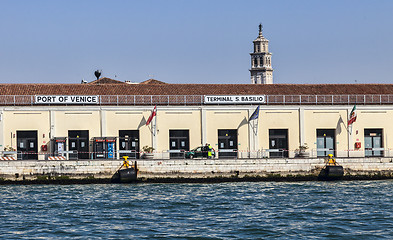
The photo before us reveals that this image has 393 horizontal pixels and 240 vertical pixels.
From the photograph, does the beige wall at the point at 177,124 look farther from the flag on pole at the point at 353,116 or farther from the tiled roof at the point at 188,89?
the flag on pole at the point at 353,116

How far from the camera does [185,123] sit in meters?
65.5

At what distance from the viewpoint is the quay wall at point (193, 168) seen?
5528 cm

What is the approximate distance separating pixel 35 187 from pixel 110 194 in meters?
7.68

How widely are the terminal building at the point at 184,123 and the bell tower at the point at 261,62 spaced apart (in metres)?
104

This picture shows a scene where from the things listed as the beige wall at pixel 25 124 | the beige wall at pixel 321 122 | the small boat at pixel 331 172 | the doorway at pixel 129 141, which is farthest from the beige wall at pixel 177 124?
the small boat at pixel 331 172

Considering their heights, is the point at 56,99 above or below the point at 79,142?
above

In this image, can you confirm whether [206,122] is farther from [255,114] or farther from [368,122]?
[368,122]

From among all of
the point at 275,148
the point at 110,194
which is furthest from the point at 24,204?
the point at 275,148

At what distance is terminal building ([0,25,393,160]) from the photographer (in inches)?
2510

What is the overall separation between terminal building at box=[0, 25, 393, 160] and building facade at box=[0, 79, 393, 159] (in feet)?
0.28

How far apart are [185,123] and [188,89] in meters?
6.14

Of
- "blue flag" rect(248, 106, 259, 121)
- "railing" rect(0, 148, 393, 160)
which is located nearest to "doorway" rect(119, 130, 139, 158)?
"railing" rect(0, 148, 393, 160)

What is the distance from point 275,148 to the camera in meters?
66.7

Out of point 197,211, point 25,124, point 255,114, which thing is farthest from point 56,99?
point 197,211
